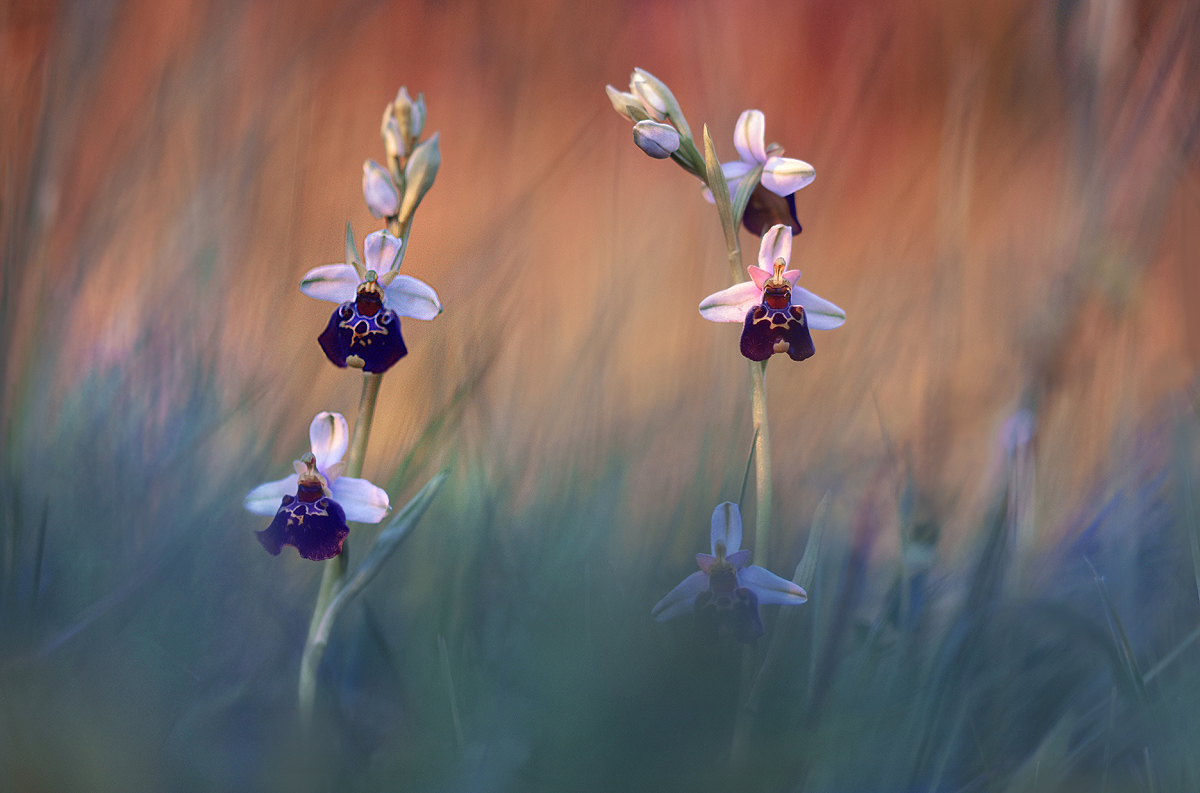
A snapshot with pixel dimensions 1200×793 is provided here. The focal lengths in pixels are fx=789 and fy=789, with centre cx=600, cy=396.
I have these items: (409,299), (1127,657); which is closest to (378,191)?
(409,299)

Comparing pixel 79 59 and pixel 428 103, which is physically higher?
pixel 428 103

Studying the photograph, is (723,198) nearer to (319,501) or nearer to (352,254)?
(352,254)

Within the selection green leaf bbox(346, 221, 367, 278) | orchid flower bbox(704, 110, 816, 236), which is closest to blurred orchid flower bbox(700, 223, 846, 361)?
orchid flower bbox(704, 110, 816, 236)

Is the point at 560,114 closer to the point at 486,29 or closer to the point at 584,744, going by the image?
the point at 486,29

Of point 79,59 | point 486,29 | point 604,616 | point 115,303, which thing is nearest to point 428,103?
point 486,29

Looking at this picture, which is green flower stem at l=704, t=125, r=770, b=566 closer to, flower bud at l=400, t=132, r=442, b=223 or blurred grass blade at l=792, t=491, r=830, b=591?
blurred grass blade at l=792, t=491, r=830, b=591

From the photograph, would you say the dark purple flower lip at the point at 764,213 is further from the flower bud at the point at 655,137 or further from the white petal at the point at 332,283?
the white petal at the point at 332,283

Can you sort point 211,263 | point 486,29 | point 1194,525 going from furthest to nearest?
point 486,29
point 211,263
point 1194,525
